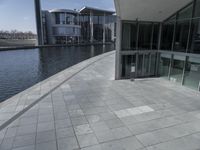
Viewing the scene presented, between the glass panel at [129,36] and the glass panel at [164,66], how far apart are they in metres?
2.67

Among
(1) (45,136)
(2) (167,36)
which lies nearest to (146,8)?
(2) (167,36)

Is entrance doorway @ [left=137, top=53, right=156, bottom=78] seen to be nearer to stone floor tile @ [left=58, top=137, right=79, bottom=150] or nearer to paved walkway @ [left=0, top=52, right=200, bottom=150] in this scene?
paved walkway @ [left=0, top=52, right=200, bottom=150]

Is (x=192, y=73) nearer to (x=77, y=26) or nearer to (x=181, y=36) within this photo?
(x=181, y=36)

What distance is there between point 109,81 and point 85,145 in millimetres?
6674

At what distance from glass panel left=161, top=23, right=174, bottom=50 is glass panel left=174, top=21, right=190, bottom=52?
544 millimetres

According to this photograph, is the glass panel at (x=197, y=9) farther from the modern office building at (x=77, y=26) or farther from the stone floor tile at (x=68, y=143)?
the modern office building at (x=77, y=26)

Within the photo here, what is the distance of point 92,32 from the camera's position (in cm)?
6756

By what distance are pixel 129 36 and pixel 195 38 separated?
414 centimetres

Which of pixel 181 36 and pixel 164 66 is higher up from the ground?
pixel 181 36

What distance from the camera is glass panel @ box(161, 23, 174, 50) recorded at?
10.4 m

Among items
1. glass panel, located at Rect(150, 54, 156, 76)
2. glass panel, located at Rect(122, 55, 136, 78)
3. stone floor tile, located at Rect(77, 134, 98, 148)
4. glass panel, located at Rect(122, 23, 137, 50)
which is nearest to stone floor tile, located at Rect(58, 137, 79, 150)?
stone floor tile, located at Rect(77, 134, 98, 148)

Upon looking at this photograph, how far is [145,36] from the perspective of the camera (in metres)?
11.1

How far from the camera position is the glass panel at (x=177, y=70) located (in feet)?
32.1

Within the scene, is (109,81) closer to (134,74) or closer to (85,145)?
(134,74)
